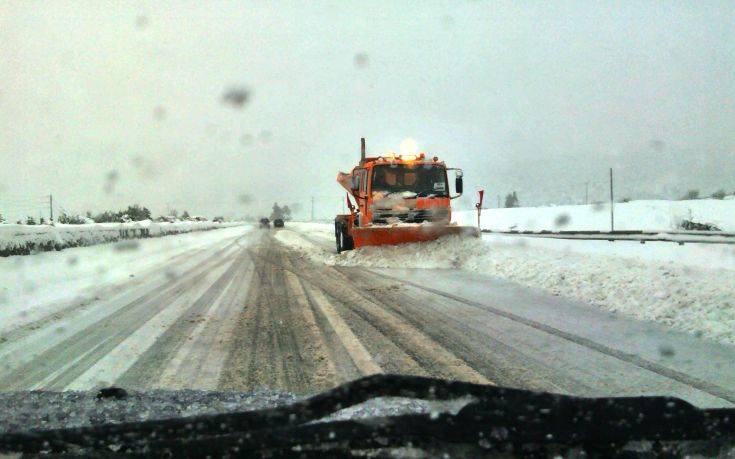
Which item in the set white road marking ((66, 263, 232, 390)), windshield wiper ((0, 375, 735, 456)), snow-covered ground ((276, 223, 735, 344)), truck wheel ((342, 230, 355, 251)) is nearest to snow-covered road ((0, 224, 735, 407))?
white road marking ((66, 263, 232, 390))

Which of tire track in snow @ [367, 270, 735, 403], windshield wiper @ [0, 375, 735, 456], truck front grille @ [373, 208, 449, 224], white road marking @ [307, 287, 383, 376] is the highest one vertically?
truck front grille @ [373, 208, 449, 224]

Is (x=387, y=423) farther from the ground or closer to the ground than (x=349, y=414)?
farther from the ground

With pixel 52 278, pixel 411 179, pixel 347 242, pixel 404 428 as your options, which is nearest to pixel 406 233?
pixel 411 179

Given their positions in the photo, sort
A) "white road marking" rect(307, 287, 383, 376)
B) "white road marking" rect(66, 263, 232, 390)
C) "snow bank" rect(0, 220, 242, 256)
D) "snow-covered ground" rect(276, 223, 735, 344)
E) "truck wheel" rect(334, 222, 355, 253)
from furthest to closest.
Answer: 1. "truck wheel" rect(334, 222, 355, 253)
2. "snow bank" rect(0, 220, 242, 256)
3. "snow-covered ground" rect(276, 223, 735, 344)
4. "white road marking" rect(307, 287, 383, 376)
5. "white road marking" rect(66, 263, 232, 390)

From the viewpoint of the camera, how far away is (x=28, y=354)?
5.04 metres

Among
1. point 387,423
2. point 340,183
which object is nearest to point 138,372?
point 387,423

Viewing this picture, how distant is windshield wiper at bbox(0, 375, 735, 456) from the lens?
4.99ft

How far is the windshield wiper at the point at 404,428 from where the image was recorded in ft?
4.99

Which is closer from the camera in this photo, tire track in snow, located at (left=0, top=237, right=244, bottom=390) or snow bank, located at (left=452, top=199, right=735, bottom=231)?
tire track in snow, located at (left=0, top=237, right=244, bottom=390)

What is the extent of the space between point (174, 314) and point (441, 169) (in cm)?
1035

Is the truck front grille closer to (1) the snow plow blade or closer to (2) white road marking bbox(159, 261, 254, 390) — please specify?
(1) the snow plow blade

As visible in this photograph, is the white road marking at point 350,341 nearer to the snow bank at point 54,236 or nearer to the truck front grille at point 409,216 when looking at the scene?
the truck front grille at point 409,216

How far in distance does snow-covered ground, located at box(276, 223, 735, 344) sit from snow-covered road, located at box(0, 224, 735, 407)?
472 mm

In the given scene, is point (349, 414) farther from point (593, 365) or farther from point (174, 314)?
point (174, 314)
